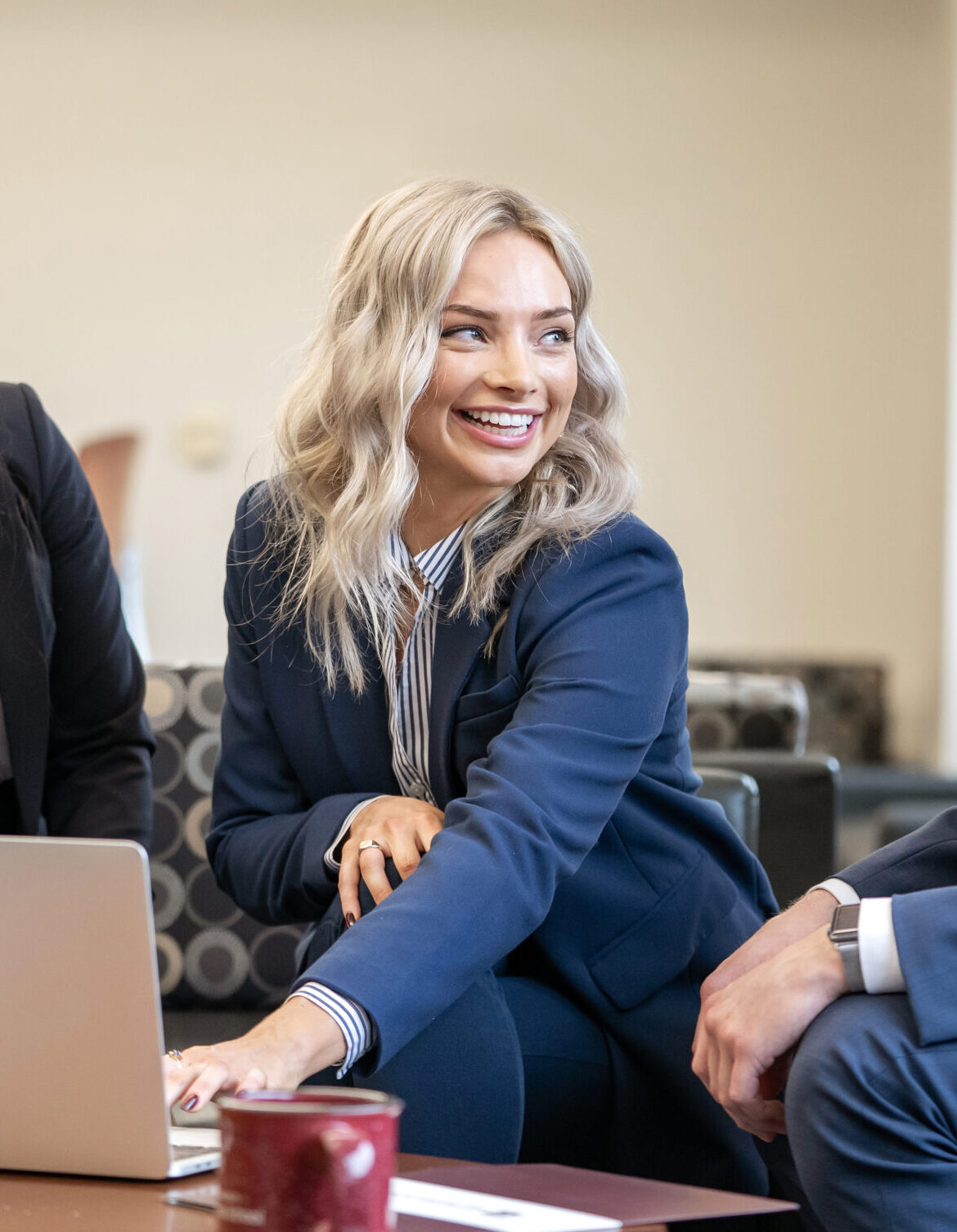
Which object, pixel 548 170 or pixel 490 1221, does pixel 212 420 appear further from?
pixel 490 1221

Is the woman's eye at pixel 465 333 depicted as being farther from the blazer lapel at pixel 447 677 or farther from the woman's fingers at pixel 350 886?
the woman's fingers at pixel 350 886

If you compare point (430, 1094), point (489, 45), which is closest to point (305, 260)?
point (489, 45)

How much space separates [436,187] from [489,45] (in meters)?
5.12

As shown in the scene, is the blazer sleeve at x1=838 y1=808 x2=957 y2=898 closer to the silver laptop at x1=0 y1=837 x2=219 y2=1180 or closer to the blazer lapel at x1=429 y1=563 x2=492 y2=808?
the blazer lapel at x1=429 y1=563 x2=492 y2=808

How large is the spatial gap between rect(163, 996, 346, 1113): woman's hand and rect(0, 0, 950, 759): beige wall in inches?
202

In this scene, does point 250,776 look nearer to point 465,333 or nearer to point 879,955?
point 465,333

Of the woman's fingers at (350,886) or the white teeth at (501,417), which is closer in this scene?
the woman's fingers at (350,886)

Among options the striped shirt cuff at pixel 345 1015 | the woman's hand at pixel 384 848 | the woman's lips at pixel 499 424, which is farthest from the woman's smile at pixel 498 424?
the striped shirt cuff at pixel 345 1015

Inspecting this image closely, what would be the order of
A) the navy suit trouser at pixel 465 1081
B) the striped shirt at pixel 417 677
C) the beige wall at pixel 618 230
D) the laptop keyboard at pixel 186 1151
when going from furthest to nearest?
the beige wall at pixel 618 230, the striped shirt at pixel 417 677, the navy suit trouser at pixel 465 1081, the laptop keyboard at pixel 186 1151

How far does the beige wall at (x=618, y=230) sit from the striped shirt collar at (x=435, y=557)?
4541 mm

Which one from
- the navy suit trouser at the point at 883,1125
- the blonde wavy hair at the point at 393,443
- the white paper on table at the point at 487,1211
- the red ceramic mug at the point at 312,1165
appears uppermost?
the blonde wavy hair at the point at 393,443

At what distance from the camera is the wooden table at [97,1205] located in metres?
0.74

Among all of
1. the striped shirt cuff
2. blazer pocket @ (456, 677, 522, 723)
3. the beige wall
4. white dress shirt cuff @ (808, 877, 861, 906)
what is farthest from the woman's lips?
the beige wall

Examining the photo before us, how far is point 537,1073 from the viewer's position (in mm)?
1327
